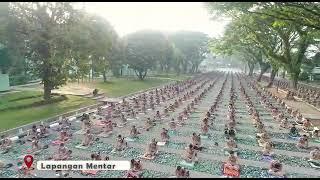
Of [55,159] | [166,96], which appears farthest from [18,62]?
[55,159]

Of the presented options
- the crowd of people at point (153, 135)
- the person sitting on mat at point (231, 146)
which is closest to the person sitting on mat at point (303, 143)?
the crowd of people at point (153, 135)

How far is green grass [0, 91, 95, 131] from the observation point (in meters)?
→ 34.7

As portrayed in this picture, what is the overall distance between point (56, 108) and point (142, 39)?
4259cm

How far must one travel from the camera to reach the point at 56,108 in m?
43.1

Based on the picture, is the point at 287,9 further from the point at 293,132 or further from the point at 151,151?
the point at 151,151

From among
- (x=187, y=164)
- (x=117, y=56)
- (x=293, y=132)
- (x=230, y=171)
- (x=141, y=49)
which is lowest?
(x=187, y=164)

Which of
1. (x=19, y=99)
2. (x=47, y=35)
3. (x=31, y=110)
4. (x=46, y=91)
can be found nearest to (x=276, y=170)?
(x=31, y=110)

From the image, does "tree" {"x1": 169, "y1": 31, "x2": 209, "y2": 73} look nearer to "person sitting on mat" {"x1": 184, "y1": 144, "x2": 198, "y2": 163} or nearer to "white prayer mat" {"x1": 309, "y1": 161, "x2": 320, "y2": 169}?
"person sitting on mat" {"x1": 184, "y1": 144, "x2": 198, "y2": 163}

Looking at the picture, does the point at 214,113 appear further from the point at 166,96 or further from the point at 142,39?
the point at 142,39

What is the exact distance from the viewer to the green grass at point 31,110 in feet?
114

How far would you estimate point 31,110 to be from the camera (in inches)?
1628

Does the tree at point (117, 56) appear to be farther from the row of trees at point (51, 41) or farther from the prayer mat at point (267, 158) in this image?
the prayer mat at point (267, 158)

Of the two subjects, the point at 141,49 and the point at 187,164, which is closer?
the point at 187,164

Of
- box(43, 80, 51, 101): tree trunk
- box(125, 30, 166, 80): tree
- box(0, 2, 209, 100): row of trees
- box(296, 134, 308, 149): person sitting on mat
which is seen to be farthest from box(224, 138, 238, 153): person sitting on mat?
box(125, 30, 166, 80): tree
